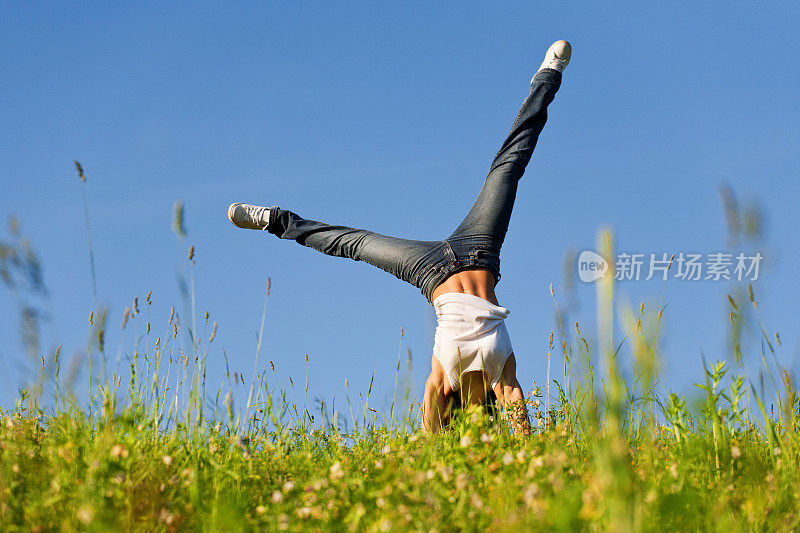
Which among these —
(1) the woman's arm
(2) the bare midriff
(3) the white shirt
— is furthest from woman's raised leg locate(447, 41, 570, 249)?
(1) the woman's arm

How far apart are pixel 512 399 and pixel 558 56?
4166 millimetres

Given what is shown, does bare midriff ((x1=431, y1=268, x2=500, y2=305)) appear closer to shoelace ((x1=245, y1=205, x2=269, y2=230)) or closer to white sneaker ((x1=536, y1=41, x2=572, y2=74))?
shoelace ((x1=245, y1=205, x2=269, y2=230))

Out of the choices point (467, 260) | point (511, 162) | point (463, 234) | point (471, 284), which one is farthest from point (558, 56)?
point (471, 284)

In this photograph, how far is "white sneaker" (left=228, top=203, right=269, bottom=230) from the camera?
753 cm

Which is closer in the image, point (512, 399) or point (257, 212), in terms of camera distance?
point (512, 399)

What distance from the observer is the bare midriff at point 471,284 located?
6.11 meters

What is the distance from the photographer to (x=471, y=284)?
6.14 m

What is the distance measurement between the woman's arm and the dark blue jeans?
1.04 meters

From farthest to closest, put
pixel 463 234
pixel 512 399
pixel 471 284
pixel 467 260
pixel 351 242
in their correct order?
pixel 351 242, pixel 463 234, pixel 467 260, pixel 471 284, pixel 512 399

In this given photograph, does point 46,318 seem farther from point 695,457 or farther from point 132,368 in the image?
point 695,457

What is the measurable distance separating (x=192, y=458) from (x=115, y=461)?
1.82ft

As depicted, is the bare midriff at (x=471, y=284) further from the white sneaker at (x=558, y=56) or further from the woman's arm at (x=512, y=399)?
A: the white sneaker at (x=558, y=56)

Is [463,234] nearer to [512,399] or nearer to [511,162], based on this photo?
[511,162]

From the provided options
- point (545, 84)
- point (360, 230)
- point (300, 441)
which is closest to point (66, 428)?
point (300, 441)
